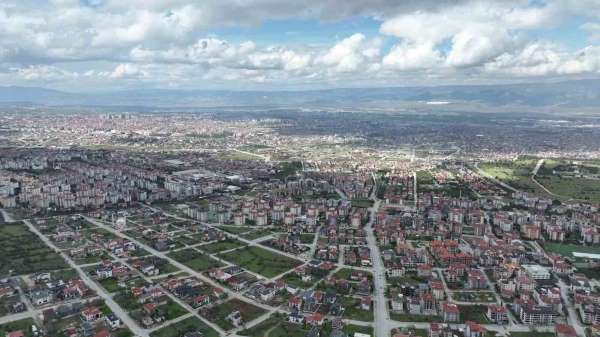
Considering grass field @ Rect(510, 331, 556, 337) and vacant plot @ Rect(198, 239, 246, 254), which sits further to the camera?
vacant plot @ Rect(198, 239, 246, 254)

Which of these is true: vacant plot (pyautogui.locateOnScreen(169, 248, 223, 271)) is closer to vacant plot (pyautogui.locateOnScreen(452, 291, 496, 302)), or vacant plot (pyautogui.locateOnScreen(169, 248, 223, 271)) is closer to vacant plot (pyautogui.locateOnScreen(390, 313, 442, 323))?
vacant plot (pyautogui.locateOnScreen(390, 313, 442, 323))

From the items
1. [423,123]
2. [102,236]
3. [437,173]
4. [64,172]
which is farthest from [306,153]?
[423,123]

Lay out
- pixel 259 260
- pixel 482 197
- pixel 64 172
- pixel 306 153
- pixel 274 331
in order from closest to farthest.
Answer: pixel 274 331 → pixel 259 260 → pixel 482 197 → pixel 64 172 → pixel 306 153

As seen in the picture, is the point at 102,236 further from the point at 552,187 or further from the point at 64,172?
the point at 552,187

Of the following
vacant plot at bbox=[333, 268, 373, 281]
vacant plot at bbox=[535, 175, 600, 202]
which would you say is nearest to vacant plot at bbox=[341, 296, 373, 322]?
vacant plot at bbox=[333, 268, 373, 281]

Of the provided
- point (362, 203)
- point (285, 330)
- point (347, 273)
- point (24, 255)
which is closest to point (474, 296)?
point (347, 273)
